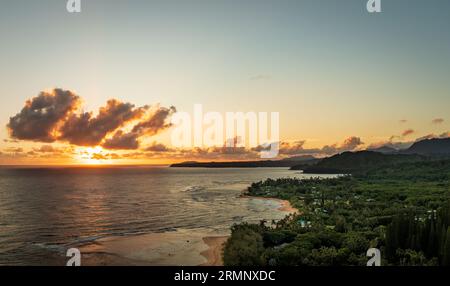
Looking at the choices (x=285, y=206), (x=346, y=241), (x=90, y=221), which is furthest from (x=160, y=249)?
(x=285, y=206)

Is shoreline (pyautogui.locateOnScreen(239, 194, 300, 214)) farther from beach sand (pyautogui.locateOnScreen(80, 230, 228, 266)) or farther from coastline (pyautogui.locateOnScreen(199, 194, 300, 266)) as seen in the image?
beach sand (pyautogui.locateOnScreen(80, 230, 228, 266))

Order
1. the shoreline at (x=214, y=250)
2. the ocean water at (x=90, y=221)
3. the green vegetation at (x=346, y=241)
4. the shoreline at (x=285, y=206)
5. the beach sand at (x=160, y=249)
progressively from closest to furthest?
the green vegetation at (x=346, y=241) < the shoreline at (x=214, y=250) < the beach sand at (x=160, y=249) < the ocean water at (x=90, y=221) < the shoreline at (x=285, y=206)

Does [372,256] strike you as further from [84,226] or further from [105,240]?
[84,226]

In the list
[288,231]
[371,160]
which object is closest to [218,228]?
[288,231]

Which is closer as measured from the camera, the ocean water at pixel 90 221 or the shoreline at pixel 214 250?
the shoreline at pixel 214 250

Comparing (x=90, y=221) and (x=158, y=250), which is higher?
(x=158, y=250)

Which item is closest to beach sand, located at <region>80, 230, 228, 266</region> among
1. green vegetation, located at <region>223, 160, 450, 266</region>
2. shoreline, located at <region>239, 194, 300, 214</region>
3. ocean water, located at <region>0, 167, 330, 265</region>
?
ocean water, located at <region>0, 167, 330, 265</region>

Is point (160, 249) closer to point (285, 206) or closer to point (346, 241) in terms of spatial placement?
point (346, 241)

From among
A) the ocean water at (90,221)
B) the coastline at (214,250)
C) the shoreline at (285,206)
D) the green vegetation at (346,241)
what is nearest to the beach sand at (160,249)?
the coastline at (214,250)

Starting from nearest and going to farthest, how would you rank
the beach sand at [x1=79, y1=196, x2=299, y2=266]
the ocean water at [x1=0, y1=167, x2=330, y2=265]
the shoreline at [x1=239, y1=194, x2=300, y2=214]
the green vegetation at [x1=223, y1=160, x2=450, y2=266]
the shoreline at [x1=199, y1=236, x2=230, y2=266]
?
the green vegetation at [x1=223, y1=160, x2=450, y2=266] < the shoreline at [x1=199, y1=236, x2=230, y2=266] < the beach sand at [x1=79, y1=196, x2=299, y2=266] < the ocean water at [x1=0, y1=167, x2=330, y2=265] < the shoreline at [x1=239, y1=194, x2=300, y2=214]

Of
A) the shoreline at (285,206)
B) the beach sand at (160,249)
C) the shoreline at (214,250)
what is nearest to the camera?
the shoreline at (214,250)

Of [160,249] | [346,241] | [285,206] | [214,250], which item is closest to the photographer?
[346,241]

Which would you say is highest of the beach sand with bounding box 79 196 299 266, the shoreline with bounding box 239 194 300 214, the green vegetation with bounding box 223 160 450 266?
the green vegetation with bounding box 223 160 450 266

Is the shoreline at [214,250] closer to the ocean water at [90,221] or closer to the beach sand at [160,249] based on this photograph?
the beach sand at [160,249]
